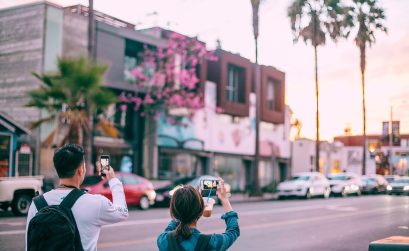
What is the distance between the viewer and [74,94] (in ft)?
71.9

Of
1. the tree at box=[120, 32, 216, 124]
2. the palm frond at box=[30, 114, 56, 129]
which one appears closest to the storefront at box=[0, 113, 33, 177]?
the palm frond at box=[30, 114, 56, 129]

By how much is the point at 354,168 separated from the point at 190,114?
5358 cm

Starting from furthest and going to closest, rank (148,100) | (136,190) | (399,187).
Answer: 1. (399,187)
2. (148,100)
3. (136,190)

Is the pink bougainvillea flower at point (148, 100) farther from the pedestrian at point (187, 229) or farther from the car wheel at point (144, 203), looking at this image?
the pedestrian at point (187, 229)

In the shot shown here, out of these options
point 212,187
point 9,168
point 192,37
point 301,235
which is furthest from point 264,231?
point 192,37

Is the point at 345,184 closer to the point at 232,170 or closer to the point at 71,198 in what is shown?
the point at 232,170

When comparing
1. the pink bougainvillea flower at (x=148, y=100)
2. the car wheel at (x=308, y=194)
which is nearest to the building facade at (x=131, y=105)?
the pink bougainvillea flower at (x=148, y=100)

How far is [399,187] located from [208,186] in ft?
141

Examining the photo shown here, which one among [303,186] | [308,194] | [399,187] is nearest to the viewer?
[303,186]

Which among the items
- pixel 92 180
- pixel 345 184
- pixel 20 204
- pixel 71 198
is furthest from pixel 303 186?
pixel 71 198

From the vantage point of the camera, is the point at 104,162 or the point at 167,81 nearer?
the point at 104,162

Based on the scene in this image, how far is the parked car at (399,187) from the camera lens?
43500 millimetres

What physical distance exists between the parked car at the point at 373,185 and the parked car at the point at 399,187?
56.3 inches

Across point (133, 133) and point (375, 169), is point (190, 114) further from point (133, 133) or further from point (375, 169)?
point (375, 169)
